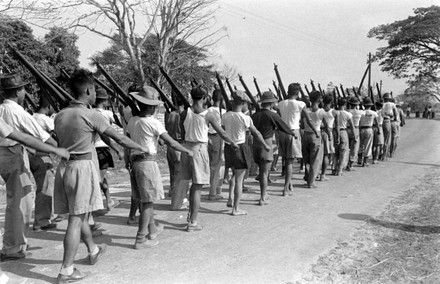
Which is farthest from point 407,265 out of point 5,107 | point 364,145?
point 364,145

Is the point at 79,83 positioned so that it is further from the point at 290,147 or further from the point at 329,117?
the point at 329,117

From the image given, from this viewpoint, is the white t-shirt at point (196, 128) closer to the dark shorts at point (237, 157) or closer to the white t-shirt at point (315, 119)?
the dark shorts at point (237, 157)

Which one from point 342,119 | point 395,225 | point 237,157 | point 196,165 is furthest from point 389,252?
point 342,119

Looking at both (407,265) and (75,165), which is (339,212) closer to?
(407,265)

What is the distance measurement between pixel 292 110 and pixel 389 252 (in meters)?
3.73

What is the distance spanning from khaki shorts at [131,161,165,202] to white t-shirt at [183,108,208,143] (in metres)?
1.06

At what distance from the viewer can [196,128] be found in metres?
5.43

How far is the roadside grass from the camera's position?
3881mm

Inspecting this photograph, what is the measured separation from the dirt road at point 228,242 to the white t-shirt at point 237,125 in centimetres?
122

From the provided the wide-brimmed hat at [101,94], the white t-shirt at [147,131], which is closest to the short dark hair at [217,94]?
the wide-brimmed hat at [101,94]

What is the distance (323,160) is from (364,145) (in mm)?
2471

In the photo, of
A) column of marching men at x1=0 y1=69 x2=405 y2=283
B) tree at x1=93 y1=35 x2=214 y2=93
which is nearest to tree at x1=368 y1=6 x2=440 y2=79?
tree at x1=93 y1=35 x2=214 y2=93

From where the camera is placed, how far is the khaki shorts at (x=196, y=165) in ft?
17.0

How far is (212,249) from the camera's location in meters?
4.48
